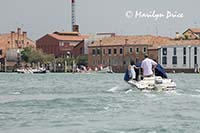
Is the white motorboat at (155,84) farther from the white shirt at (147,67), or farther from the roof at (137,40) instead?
the roof at (137,40)

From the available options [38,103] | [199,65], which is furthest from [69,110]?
[199,65]

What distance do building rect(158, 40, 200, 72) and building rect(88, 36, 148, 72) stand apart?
396cm

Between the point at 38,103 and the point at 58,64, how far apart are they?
99.5 m

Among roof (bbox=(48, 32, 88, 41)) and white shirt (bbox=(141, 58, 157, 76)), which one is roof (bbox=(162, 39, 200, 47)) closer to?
roof (bbox=(48, 32, 88, 41))

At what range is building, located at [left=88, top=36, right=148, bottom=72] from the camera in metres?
109

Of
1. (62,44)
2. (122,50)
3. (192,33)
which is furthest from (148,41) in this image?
(62,44)

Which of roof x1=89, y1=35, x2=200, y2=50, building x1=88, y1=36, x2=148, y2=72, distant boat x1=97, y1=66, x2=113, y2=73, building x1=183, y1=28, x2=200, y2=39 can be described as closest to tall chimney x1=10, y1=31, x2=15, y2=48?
building x1=88, y1=36, x2=148, y2=72

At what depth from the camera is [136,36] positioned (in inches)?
4397

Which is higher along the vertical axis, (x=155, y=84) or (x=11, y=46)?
(x=11, y=46)

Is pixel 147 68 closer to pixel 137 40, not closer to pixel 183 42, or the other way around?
pixel 183 42

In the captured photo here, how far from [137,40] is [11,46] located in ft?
95.3

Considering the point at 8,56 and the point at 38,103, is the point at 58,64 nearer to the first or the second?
the point at 8,56

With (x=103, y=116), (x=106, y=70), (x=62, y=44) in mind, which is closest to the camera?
(x=103, y=116)

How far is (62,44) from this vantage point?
4970 inches
